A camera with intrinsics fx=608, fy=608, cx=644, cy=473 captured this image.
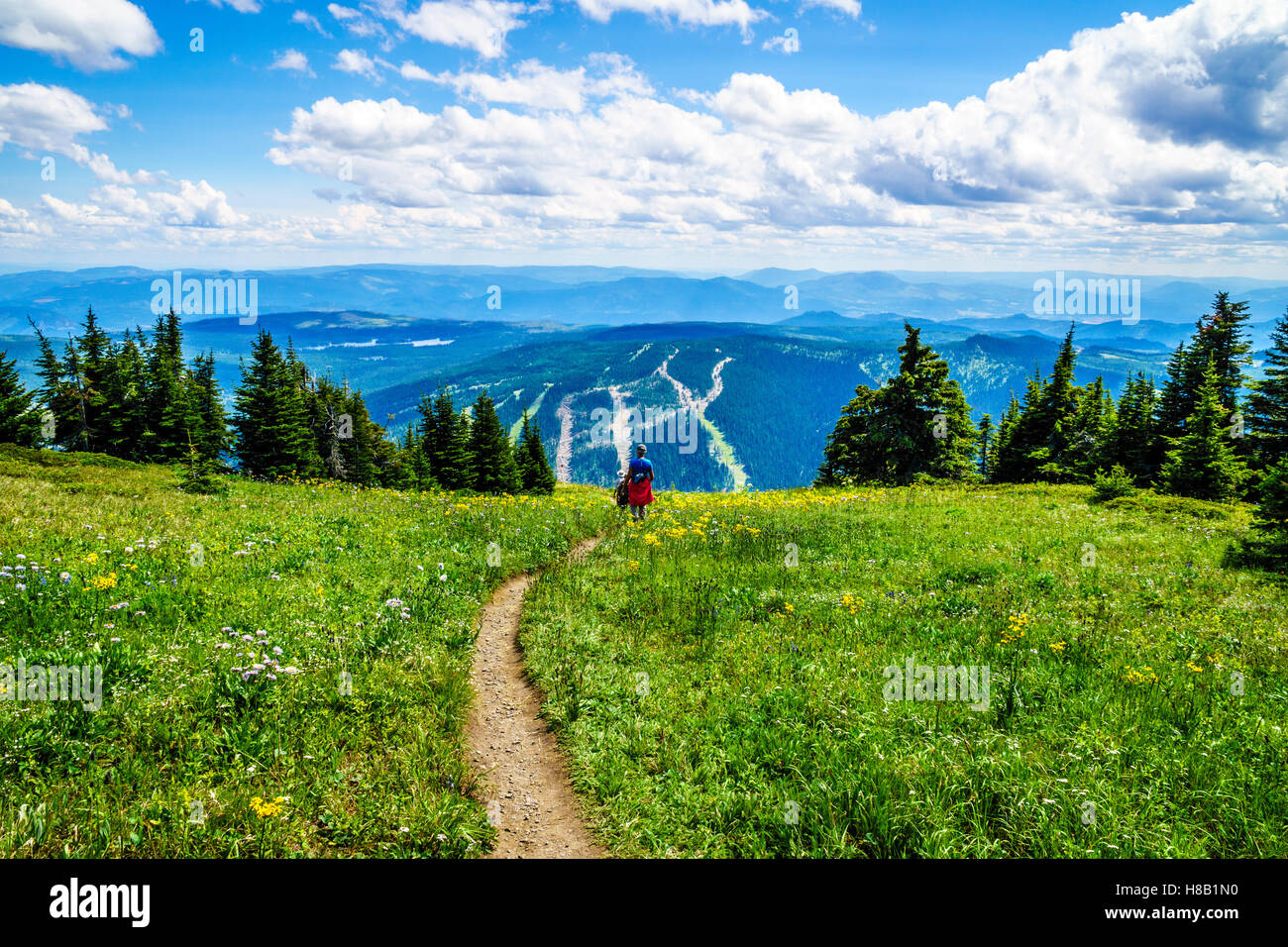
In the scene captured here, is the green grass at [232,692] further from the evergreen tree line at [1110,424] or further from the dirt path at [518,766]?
the evergreen tree line at [1110,424]

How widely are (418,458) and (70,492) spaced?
43522mm

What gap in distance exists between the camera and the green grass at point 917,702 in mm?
5504

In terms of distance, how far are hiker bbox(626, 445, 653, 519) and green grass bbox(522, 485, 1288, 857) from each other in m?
4.20

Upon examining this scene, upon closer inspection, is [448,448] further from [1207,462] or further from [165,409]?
[1207,462]

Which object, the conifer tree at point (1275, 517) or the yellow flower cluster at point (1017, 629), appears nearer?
the yellow flower cluster at point (1017, 629)

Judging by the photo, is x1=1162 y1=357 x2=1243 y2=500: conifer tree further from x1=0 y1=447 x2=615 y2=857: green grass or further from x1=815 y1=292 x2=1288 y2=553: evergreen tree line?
x1=0 y1=447 x2=615 y2=857: green grass

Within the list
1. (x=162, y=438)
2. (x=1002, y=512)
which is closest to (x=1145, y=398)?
(x=1002, y=512)

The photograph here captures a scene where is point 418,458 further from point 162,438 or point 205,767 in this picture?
point 205,767

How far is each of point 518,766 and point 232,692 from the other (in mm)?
3215

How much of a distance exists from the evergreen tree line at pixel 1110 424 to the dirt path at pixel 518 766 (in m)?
37.0

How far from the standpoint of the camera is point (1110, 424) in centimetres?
4297

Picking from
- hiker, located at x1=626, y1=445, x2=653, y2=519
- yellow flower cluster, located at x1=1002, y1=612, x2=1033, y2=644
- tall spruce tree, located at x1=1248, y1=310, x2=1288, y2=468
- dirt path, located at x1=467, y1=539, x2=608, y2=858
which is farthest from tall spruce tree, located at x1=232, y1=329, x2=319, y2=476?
tall spruce tree, located at x1=1248, y1=310, x2=1288, y2=468
